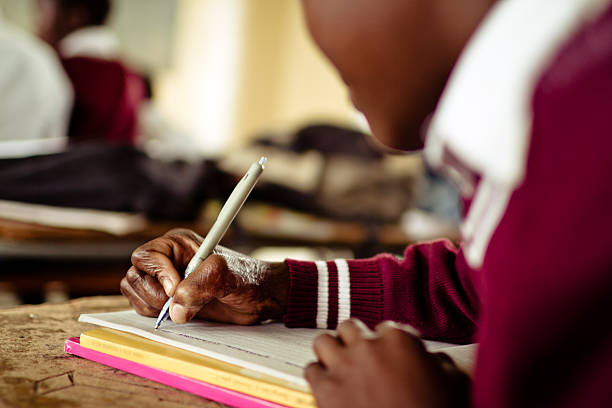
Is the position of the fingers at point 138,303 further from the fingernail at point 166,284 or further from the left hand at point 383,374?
the left hand at point 383,374

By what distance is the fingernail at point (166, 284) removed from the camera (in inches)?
23.1

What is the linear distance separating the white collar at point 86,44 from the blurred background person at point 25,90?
38cm

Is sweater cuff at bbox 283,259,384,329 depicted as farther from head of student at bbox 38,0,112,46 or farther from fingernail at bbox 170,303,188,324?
head of student at bbox 38,0,112,46

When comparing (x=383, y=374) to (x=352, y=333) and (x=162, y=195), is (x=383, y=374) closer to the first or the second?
(x=352, y=333)

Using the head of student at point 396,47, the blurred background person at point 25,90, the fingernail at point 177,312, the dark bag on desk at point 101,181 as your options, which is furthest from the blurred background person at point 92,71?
the head of student at point 396,47

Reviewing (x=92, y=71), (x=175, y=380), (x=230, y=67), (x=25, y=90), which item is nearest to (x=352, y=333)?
(x=175, y=380)

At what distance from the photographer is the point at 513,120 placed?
30 centimetres

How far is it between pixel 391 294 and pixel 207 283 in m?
0.21

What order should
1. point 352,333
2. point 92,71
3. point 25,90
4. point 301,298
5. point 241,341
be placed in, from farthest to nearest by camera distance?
point 92,71 → point 25,90 → point 301,298 → point 241,341 → point 352,333

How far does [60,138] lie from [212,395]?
1749 millimetres

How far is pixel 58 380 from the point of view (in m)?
0.46

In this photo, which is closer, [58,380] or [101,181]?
[58,380]

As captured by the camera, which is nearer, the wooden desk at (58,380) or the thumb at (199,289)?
the wooden desk at (58,380)

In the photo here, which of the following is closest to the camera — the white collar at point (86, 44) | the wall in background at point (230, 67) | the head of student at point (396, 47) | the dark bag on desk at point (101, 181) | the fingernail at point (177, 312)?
the head of student at point (396, 47)
